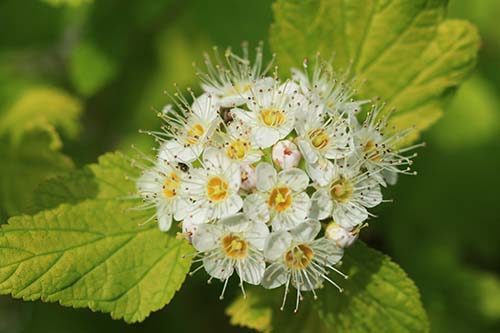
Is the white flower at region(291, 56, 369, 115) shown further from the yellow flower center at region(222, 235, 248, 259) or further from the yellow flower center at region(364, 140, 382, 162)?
the yellow flower center at region(222, 235, 248, 259)

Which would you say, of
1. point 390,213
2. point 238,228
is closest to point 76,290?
point 238,228

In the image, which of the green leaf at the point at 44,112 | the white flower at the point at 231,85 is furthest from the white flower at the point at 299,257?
the green leaf at the point at 44,112

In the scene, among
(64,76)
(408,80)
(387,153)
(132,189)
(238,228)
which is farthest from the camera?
(64,76)

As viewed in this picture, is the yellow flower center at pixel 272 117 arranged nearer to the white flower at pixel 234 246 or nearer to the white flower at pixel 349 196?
the white flower at pixel 349 196

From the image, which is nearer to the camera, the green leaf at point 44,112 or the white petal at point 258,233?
the white petal at point 258,233

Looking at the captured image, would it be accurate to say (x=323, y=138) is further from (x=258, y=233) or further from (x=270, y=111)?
(x=258, y=233)

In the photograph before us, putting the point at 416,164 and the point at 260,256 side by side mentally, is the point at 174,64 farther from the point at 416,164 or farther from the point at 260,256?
the point at 260,256
